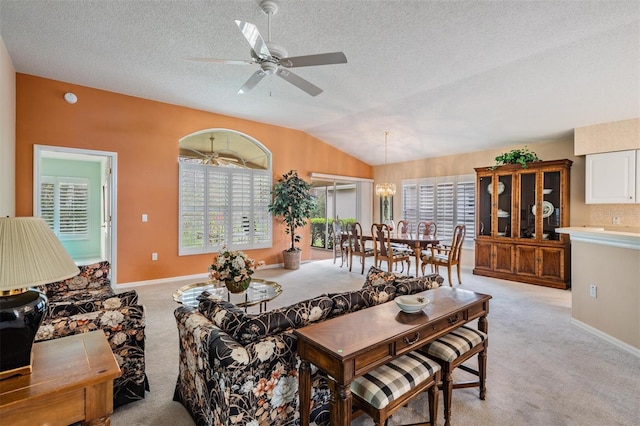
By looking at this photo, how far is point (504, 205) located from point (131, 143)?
6.65m

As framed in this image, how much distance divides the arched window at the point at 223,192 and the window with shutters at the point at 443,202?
11.9 feet

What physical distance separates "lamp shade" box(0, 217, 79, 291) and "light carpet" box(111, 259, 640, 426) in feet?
4.45

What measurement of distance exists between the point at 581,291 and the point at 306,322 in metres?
3.49

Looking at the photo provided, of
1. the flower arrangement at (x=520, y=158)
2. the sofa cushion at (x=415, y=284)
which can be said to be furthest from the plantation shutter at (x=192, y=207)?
the flower arrangement at (x=520, y=158)

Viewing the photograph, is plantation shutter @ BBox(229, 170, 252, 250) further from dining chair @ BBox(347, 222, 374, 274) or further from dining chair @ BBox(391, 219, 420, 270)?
dining chair @ BBox(391, 219, 420, 270)

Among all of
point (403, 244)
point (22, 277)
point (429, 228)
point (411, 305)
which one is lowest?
point (403, 244)

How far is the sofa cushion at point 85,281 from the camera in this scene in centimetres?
300

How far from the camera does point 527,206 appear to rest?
5.45 m

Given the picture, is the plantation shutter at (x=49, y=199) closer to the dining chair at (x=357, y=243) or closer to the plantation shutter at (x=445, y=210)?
the dining chair at (x=357, y=243)

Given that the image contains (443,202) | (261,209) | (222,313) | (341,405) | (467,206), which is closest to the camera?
(341,405)

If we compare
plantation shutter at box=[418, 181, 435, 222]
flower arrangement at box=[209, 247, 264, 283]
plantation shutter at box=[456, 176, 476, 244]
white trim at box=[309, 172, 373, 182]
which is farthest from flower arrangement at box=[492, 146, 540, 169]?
flower arrangement at box=[209, 247, 264, 283]

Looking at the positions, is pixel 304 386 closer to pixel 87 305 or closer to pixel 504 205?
pixel 87 305

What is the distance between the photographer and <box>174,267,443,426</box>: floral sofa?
4.62 feet

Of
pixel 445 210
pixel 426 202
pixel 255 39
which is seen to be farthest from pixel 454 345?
pixel 426 202
